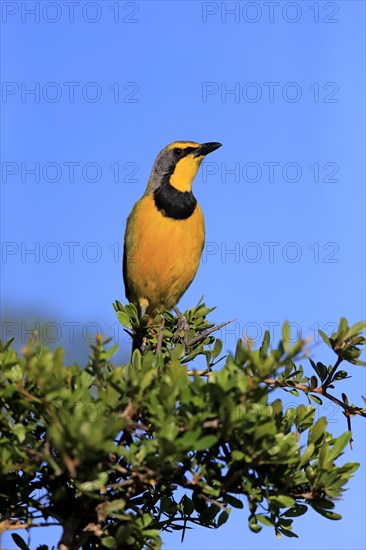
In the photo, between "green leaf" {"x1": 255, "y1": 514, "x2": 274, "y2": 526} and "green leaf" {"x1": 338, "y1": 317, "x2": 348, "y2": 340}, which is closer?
"green leaf" {"x1": 255, "y1": 514, "x2": 274, "y2": 526}

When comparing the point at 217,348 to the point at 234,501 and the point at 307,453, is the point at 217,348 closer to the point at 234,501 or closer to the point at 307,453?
the point at 307,453

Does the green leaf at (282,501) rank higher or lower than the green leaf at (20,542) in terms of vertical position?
higher

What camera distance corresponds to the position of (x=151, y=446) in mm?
2738

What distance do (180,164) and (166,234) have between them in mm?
734

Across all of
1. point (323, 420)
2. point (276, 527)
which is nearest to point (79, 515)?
point (276, 527)

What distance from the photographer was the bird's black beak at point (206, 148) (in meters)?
6.16

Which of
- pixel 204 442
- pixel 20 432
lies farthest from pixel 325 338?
pixel 20 432

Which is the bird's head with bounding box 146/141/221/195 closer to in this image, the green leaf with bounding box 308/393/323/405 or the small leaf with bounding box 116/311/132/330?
the small leaf with bounding box 116/311/132/330

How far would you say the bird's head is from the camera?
20.2 feet

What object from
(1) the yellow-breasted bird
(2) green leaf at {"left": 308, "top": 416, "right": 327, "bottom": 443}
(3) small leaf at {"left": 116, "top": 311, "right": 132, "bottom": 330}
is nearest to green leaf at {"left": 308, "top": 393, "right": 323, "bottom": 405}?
(2) green leaf at {"left": 308, "top": 416, "right": 327, "bottom": 443}

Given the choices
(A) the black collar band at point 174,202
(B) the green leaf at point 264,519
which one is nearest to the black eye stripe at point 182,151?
(A) the black collar band at point 174,202

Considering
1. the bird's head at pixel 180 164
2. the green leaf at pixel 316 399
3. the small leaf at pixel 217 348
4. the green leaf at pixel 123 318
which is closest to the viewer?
the green leaf at pixel 316 399

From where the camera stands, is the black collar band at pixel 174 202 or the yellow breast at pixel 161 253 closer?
the yellow breast at pixel 161 253

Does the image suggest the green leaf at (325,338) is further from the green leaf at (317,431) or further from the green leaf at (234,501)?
the green leaf at (234,501)
